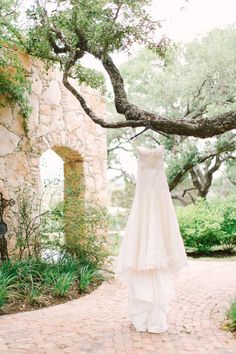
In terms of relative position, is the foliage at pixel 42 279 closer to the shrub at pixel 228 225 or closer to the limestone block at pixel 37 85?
the limestone block at pixel 37 85

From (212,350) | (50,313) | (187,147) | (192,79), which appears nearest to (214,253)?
(187,147)

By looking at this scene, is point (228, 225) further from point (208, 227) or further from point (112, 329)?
point (112, 329)

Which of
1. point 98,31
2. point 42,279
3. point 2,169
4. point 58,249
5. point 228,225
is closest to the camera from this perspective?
point 98,31

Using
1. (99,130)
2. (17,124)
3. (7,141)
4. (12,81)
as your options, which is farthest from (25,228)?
(99,130)

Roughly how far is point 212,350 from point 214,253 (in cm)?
742

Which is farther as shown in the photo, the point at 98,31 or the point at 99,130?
the point at 99,130

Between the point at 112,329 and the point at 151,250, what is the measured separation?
2.97ft

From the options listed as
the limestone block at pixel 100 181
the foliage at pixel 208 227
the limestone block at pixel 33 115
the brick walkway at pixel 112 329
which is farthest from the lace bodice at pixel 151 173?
the foliage at pixel 208 227

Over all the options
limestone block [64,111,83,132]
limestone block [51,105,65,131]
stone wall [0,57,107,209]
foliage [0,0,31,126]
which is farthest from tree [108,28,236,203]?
foliage [0,0,31,126]

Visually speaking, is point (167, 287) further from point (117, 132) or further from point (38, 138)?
point (117, 132)

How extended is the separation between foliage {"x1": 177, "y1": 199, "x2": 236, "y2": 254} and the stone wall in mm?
2907

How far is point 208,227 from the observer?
10.3 m

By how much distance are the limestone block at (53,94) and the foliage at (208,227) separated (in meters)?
4.72

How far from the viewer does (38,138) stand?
23.7 feet
